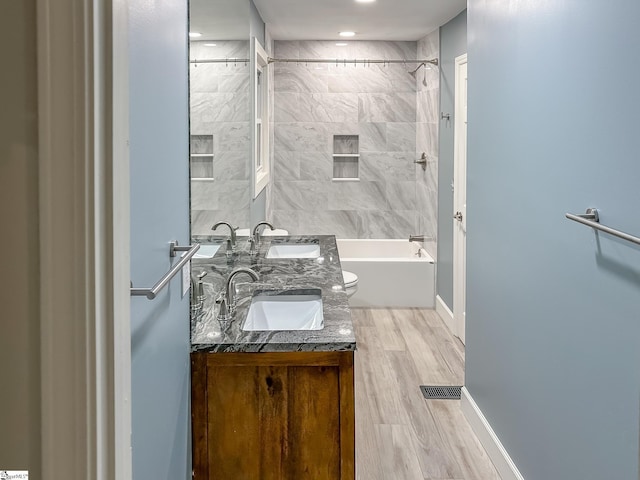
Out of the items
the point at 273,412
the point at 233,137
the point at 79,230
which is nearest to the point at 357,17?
the point at 233,137

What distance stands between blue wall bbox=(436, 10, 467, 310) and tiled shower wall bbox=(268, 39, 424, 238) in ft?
2.15

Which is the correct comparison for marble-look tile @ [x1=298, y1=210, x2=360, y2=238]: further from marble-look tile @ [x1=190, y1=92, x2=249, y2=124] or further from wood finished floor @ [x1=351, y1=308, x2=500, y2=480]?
marble-look tile @ [x1=190, y1=92, x2=249, y2=124]

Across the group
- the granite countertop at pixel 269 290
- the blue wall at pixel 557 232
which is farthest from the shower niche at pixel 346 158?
the blue wall at pixel 557 232

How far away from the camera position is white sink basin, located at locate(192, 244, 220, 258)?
2.48m

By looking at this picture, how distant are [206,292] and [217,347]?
0.66 meters

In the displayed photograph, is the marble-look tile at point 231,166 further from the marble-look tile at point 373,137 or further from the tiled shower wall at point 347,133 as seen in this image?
the marble-look tile at point 373,137

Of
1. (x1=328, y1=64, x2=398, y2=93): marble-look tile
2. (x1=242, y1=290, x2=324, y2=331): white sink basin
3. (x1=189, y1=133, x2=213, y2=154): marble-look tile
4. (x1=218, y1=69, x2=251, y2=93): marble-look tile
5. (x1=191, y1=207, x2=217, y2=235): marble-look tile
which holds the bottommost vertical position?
(x1=242, y1=290, x2=324, y2=331): white sink basin

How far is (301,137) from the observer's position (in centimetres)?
626

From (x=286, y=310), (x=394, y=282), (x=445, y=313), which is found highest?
(x=286, y=310)

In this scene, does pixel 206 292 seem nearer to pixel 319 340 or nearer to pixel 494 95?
pixel 319 340

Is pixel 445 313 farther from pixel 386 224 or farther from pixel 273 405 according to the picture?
pixel 273 405

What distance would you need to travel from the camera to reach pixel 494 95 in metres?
2.76

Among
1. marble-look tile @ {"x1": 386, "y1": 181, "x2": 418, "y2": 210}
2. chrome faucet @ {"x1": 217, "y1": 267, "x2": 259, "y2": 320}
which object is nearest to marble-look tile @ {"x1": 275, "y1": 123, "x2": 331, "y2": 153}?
marble-look tile @ {"x1": 386, "y1": 181, "x2": 418, "y2": 210}

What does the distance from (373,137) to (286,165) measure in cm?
87
